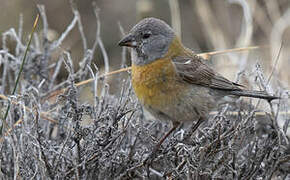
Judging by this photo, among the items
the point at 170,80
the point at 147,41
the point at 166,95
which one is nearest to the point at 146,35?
the point at 147,41

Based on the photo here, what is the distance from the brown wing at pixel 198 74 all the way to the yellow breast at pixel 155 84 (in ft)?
0.34

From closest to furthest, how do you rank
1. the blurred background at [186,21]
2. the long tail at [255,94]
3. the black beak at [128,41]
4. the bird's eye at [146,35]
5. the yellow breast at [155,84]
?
the long tail at [255,94], the yellow breast at [155,84], the black beak at [128,41], the bird's eye at [146,35], the blurred background at [186,21]

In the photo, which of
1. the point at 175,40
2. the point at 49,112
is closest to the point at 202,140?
the point at 175,40

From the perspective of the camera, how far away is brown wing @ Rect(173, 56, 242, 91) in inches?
151

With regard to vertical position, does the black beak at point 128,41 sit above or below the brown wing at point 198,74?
above

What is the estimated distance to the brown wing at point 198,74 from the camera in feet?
12.6

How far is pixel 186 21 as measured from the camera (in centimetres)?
914

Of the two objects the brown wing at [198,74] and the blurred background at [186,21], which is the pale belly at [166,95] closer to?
the brown wing at [198,74]

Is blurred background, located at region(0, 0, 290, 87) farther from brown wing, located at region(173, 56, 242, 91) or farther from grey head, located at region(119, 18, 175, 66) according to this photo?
grey head, located at region(119, 18, 175, 66)

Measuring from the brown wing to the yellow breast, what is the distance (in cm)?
10

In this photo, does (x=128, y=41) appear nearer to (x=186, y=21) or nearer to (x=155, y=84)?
A: (x=155, y=84)

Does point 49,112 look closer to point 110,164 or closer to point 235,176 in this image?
point 110,164

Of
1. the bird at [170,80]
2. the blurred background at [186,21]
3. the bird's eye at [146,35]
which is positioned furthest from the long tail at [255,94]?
the blurred background at [186,21]

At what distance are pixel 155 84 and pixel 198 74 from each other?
0.49 meters
